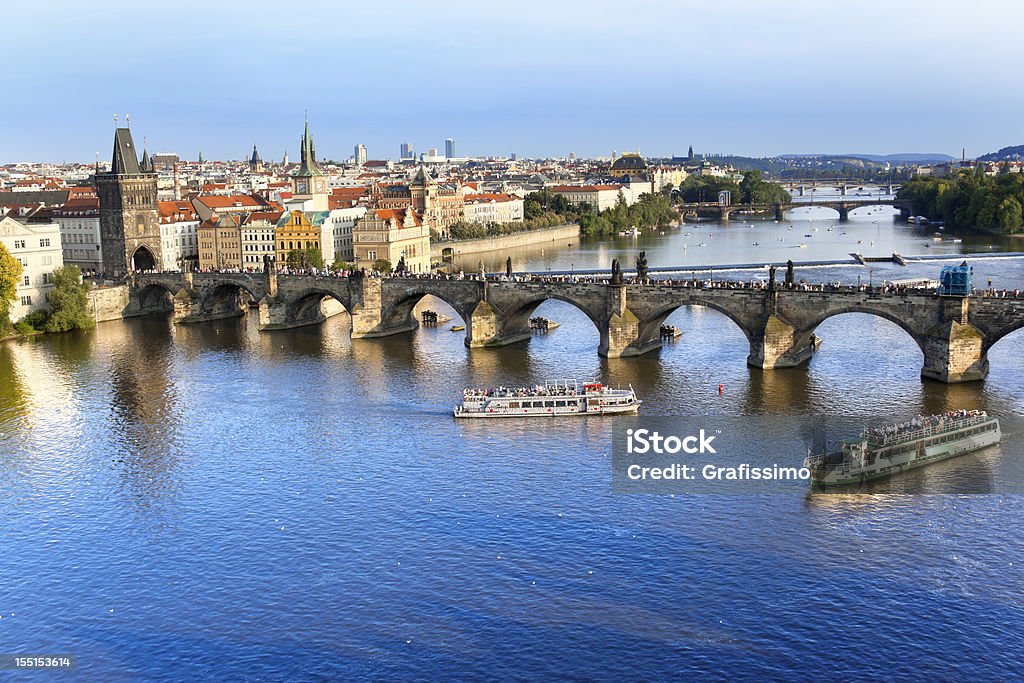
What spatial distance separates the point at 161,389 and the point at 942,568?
43.9 m

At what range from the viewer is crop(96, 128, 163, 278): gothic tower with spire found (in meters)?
100

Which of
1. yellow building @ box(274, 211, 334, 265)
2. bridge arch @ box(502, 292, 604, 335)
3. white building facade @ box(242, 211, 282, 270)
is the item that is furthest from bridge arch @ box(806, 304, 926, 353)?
white building facade @ box(242, 211, 282, 270)

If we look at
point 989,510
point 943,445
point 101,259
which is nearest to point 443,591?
point 989,510

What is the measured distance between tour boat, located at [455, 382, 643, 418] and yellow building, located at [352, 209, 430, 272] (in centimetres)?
5435

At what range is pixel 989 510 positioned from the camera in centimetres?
3972

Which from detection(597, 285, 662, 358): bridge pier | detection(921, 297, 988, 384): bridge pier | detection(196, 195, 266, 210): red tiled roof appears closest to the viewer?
detection(921, 297, 988, 384): bridge pier

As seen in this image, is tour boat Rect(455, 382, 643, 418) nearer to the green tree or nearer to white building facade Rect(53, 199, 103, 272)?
the green tree

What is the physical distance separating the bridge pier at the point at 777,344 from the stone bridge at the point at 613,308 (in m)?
0.06

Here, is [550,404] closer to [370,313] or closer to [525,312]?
[525,312]

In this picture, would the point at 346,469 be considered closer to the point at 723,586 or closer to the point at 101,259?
the point at 723,586

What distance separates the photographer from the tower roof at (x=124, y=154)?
99.7 meters

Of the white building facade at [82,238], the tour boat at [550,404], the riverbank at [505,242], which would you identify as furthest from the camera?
the riverbank at [505,242]

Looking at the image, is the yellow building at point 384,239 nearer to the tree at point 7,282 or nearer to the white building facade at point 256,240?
the white building facade at point 256,240

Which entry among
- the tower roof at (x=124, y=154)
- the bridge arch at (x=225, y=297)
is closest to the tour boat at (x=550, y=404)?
the bridge arch at (x=225, y=297)
